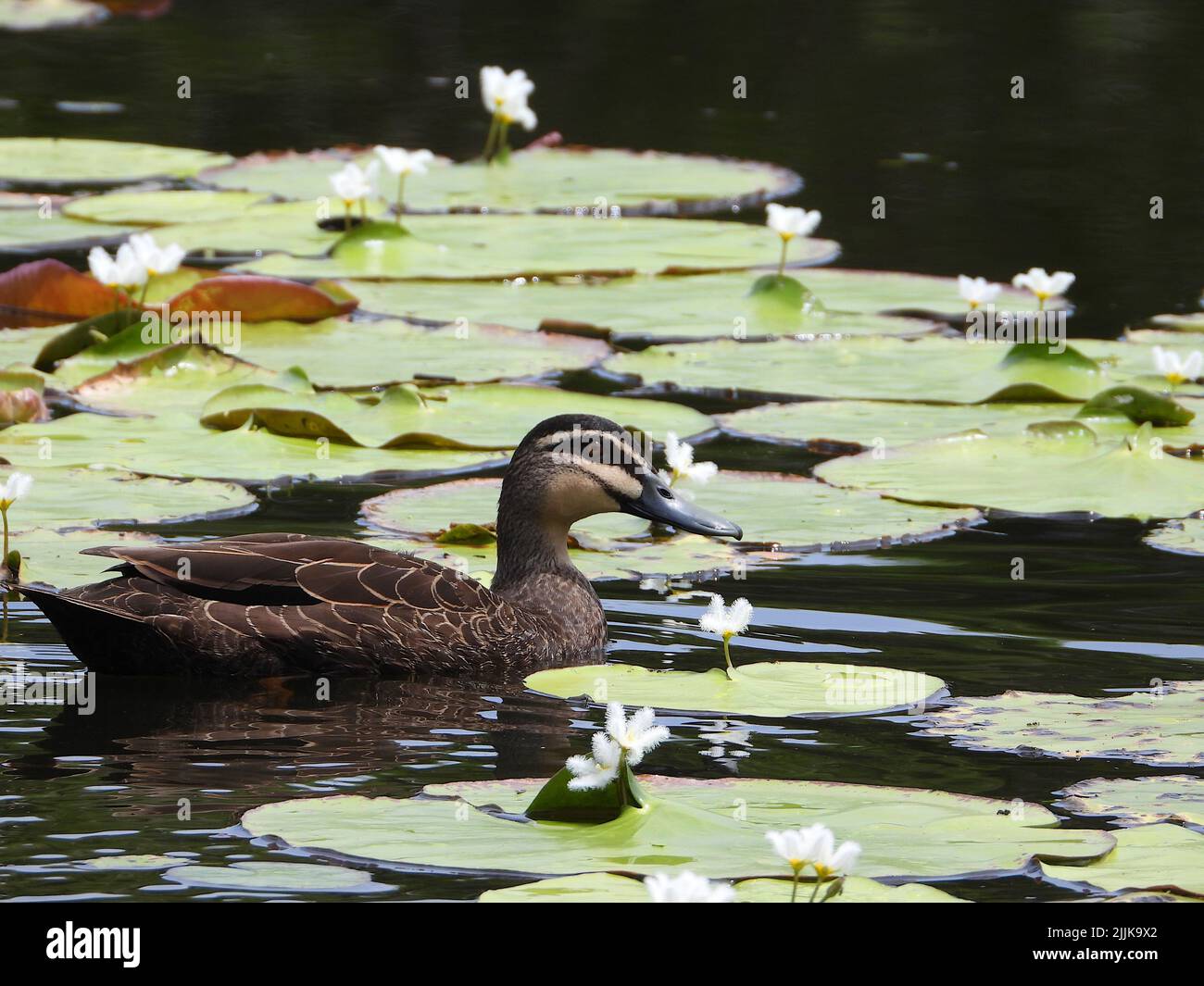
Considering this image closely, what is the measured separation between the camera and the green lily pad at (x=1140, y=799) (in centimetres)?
529

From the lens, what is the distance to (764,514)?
832cm

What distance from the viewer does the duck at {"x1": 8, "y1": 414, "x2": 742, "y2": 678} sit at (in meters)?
6.75

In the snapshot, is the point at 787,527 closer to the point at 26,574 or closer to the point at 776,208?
the point at 26,574

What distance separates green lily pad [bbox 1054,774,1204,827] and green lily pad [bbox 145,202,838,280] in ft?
23.0

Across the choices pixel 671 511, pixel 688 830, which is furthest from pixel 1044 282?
pixel 688 830

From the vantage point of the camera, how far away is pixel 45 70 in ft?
62.3

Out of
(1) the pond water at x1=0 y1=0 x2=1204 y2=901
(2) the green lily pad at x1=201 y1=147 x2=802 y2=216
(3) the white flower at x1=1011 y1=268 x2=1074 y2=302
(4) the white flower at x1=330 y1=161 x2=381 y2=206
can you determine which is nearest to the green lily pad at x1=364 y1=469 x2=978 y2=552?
(1) the pond water at x1=0 y1=0 x2=1204 y2=901

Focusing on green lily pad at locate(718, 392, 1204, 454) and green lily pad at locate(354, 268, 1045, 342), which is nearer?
green lily pad at locate(718, 392, 1204, 454)

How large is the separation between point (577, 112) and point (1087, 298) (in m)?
6.33

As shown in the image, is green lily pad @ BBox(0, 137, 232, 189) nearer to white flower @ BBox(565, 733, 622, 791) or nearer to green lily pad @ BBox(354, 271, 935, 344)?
green lily pad @ BBox(354, 271, 935, 344)

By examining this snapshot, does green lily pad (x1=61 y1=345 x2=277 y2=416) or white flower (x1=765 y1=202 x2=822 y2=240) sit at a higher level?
white flower (x1=765 y1=202 x2=822 y2=240)
